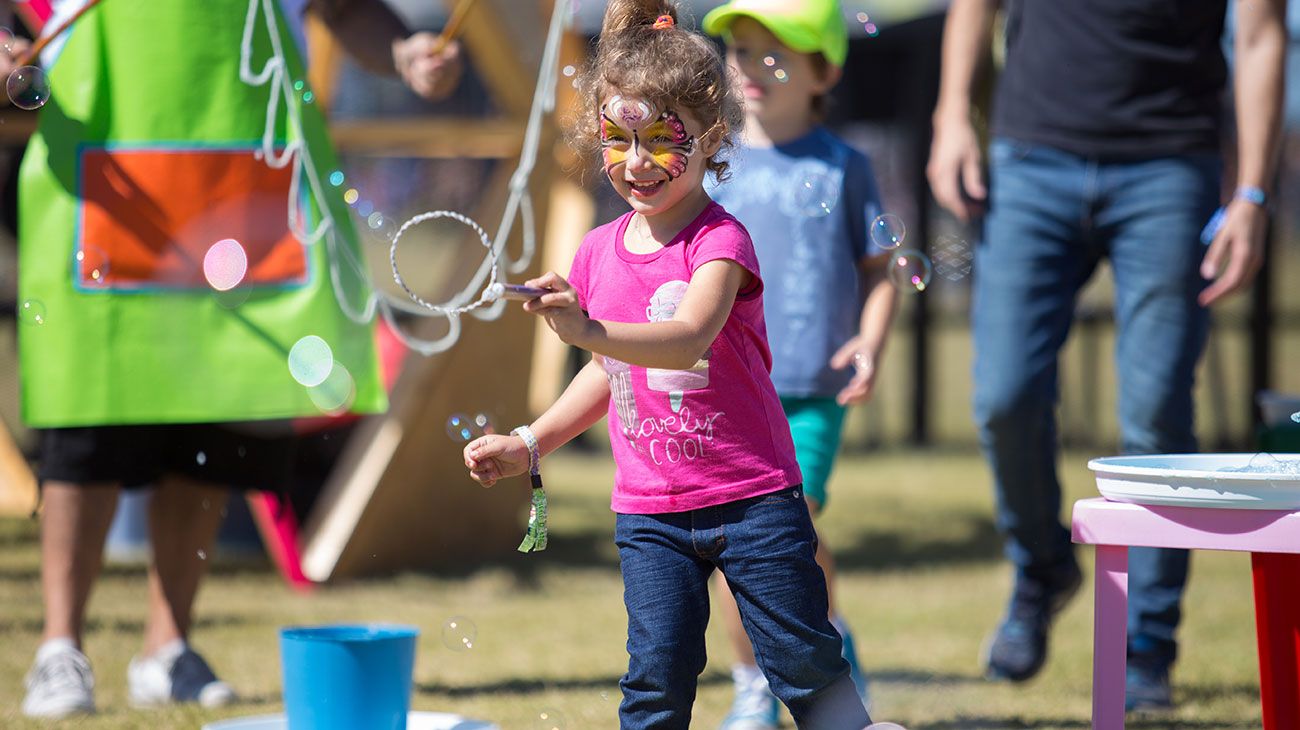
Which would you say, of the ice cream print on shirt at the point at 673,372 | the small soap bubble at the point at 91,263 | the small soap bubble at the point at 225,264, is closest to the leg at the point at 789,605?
the ice cream print on shirt at the point at 673,372

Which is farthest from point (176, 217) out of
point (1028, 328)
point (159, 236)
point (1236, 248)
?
point (1236, 248)

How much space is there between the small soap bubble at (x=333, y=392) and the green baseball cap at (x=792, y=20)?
3.01ft

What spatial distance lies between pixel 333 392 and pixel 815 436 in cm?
88

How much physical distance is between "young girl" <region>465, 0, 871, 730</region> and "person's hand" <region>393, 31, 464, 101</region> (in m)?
1.00

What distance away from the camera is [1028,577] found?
3.07 metres

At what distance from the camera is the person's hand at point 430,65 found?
2.95 m

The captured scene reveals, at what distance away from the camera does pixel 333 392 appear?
9.31 feet

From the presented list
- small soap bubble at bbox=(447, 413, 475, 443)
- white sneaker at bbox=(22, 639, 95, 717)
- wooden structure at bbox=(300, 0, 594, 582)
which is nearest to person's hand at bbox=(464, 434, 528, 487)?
small soap bubble at bbox=(447, 413, 475, 443)

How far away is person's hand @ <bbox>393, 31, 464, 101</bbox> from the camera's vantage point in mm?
2953

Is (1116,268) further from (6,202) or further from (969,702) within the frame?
(6,202)

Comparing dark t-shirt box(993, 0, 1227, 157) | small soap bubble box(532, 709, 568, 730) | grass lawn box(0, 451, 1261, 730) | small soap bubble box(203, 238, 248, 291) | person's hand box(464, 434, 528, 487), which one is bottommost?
grass lawn box(0, 451, 1261, 730)

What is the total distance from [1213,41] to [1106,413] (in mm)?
5905

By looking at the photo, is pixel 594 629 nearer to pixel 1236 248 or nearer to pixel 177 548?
pixel 177 548

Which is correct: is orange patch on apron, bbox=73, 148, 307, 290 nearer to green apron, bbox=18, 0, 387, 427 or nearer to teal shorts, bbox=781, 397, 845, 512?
green apron, bbox=18, 0, 387, 427
